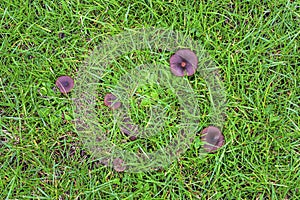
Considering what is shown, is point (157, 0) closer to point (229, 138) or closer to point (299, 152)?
point (229, 138)

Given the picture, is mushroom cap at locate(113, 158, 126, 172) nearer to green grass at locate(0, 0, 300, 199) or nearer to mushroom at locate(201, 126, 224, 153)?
green grass at locate(0, 0, 300, 199)

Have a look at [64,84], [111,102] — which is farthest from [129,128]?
[64,84]

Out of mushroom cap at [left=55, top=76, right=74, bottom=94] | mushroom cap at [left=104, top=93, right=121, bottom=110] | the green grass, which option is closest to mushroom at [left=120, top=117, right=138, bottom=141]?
mushroom cap at [left=104, top=93, right=121, bottom=110]

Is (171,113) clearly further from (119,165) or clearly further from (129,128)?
(119,165)

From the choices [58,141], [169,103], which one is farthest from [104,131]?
[169,103]

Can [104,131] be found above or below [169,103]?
below

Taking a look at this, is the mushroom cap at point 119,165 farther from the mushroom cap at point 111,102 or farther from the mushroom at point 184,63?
Answer: the mushroom at point 184,63

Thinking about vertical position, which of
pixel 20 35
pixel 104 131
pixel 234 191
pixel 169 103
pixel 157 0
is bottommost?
pixel 234 191
